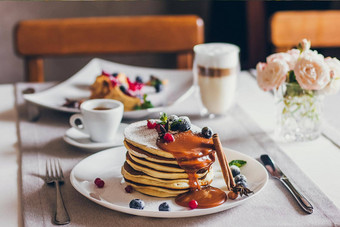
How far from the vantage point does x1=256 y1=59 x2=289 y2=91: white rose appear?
1319 millimetres

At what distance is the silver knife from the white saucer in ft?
1.22

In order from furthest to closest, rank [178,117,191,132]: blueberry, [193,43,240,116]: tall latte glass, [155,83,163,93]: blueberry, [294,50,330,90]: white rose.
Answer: [155,83,163,93]: blueberry < [193,43,240,116]: tall latte glass < [294,50,330,90]: white rose < [178,117,191,132]: blueberry

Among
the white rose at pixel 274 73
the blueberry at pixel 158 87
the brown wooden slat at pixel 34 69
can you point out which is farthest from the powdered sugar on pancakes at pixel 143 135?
the brown wooden slat at pixel 34 69

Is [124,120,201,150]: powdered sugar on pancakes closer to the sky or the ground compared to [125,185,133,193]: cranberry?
closer to the sky

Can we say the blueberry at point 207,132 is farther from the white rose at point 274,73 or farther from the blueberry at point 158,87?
the blueberry at point 158,87

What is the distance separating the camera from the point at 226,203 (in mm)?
986

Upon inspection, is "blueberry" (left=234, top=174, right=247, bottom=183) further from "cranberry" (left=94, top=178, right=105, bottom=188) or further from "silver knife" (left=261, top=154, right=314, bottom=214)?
"cranberry" (left=94, top=178, right=105, bottom=188)

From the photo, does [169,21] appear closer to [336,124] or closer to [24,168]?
[336,124]

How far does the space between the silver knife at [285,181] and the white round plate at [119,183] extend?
0.05 metres

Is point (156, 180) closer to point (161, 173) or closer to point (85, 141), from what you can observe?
point (161, 173)

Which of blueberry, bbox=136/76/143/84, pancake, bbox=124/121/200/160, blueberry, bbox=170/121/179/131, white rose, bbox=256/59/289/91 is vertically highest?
white rose, bbox=256/59/289/91

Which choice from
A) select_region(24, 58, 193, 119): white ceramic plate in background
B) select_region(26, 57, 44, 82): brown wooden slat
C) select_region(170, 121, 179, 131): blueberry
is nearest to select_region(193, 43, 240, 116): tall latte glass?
select_region(24, 58, 193, 119): white ceramic plate in background

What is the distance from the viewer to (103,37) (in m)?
2.36

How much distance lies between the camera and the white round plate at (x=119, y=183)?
37.2 inches
